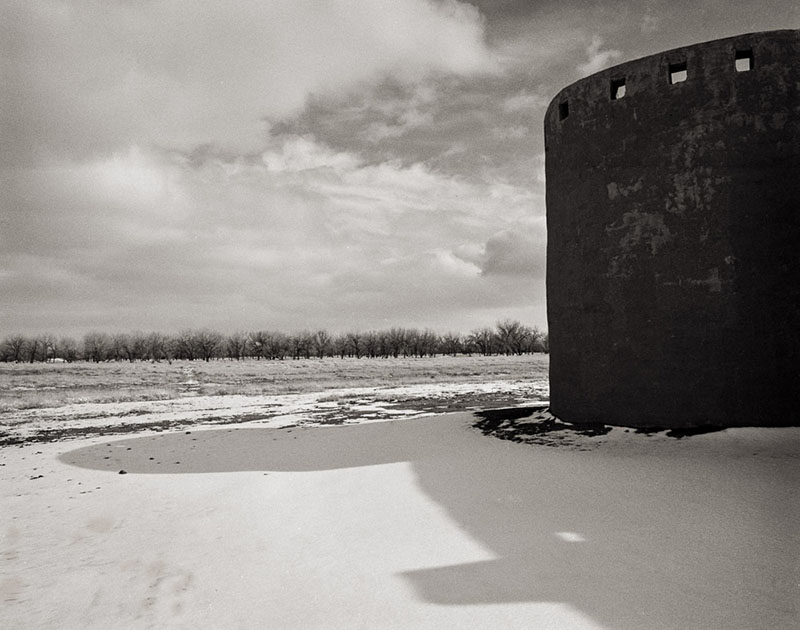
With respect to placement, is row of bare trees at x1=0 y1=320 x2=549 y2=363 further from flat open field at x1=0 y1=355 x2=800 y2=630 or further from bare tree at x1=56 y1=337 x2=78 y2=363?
flat open field at x1=0 y1=355 x2=800 y2=630

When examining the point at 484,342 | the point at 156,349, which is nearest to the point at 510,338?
the point at 484,342

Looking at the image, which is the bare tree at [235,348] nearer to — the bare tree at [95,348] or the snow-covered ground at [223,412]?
the bare tree at [95,348]

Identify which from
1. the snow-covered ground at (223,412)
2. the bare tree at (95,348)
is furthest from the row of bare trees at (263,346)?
the snow-covered ground at (223,412)

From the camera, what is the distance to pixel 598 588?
402 centimetres

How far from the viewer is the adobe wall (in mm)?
7656

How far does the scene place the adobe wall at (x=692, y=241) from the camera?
7.66 metres

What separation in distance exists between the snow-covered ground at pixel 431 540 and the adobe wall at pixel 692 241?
765 mm

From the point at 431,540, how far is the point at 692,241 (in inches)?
228

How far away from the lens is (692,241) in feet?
26.4

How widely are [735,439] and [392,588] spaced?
5410 mm

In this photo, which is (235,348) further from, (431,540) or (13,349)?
(431,540)

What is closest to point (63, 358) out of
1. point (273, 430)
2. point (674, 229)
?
point (273, 430)

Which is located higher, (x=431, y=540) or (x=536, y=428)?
(x=536, y=428)

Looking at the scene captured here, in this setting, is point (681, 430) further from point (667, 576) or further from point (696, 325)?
point (667, 576)
